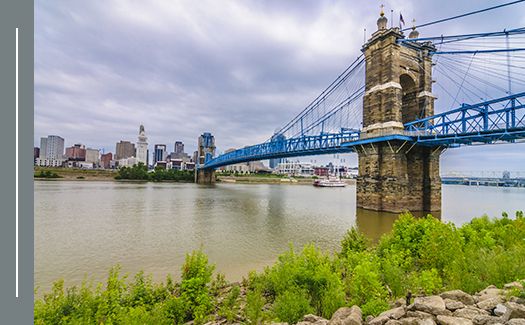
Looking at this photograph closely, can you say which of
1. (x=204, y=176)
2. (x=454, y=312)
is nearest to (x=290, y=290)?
(x=454, y=312)

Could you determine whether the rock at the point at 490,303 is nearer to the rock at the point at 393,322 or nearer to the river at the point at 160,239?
the rock at the point at 393,322

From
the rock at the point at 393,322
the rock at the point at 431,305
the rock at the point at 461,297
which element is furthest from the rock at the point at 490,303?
the rock at the point at 393,322

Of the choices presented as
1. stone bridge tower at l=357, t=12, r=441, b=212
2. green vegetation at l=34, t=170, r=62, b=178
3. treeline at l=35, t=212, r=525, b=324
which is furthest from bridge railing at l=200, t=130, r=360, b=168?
green vegetation at l=34, t=170, r=62, b=178

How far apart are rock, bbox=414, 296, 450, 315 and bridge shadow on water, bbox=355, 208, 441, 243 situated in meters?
9.86

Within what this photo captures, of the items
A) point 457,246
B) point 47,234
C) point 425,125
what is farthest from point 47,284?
point 425,125

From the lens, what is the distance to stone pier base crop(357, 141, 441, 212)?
20797 mm

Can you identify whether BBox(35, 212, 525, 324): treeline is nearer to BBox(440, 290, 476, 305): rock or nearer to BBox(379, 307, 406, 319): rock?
BBox(379, 307, 406, 319): rock

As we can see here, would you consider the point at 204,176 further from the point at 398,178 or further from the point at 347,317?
the point at 347,317

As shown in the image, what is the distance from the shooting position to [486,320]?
2682mm

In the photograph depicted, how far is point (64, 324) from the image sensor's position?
3500 mm

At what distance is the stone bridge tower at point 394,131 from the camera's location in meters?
21.0

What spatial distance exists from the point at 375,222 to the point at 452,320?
51.7ft

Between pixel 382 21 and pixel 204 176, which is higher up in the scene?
pixel 382 21
